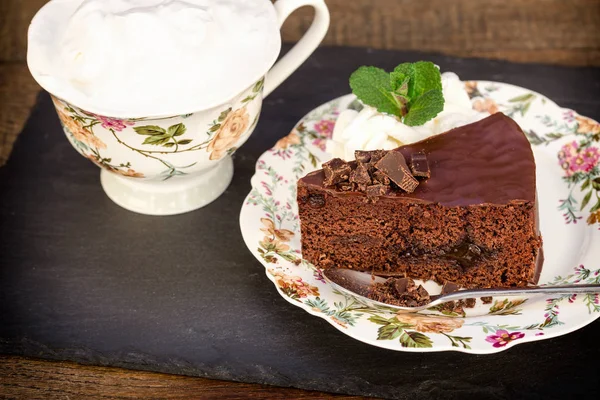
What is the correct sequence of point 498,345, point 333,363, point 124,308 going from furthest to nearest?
1. point 124,308
2. point 333,363
3. point 498,345

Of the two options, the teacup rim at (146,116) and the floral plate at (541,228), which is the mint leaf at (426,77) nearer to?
the floral plate at (541,228)

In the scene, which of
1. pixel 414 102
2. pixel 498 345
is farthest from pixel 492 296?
pixel 414 102

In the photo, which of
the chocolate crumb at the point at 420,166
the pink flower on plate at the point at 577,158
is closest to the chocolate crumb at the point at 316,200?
the chocolate crumb at the point at 420,166

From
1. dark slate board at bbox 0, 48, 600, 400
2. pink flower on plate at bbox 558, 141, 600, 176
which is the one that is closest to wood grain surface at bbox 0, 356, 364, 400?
dark slate board at bbox 0, 48, 600, 400

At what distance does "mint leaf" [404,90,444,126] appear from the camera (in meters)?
2.28

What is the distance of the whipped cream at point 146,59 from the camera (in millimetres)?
2057

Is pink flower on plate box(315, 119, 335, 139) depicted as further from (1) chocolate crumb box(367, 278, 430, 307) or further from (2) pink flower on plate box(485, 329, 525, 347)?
(2) pink flower on plate box(485, 329, 525, 347)

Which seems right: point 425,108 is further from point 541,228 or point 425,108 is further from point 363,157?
point 541,228

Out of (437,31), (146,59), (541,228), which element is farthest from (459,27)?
(146,59)

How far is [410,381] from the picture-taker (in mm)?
1962

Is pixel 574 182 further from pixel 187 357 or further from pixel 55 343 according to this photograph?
pixel 55 343

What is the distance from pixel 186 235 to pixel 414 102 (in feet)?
2.41

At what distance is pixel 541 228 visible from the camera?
7.45 ft

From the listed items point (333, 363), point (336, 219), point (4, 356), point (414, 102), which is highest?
point (414, 102)
